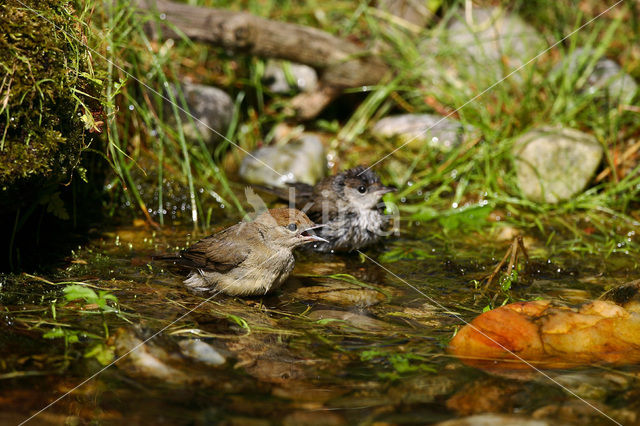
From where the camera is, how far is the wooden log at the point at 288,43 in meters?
7.50

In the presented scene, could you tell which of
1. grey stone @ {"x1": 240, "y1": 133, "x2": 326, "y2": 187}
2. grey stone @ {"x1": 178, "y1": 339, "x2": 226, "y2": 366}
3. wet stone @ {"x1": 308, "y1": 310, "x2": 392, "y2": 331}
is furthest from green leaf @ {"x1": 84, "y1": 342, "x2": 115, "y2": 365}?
grey stone @ {"x1": 240, "y1": 133, "x2": 326, "y2": 187}

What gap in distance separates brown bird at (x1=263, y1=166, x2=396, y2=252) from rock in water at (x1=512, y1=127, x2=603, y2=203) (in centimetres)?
193

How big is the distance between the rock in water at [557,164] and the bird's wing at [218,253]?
12.7 feet

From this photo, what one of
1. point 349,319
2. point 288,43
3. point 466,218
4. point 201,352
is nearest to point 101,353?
point 201,352

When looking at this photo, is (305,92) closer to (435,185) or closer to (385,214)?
(435,185)

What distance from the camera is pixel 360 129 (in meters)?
8.78

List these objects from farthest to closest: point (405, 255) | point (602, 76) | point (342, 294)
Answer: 1. point (602, 76)
2. point (405, 255)
3. point (342, 294)

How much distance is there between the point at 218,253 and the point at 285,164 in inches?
124

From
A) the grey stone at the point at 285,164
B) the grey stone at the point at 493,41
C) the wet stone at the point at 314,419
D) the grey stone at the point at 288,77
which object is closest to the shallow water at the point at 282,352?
the wet stone at the point at 314,419

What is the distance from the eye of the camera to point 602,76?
8719 millimetres

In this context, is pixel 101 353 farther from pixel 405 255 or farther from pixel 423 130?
pixel 423 130

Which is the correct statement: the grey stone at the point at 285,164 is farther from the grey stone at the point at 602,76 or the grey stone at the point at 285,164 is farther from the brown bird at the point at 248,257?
the grey stone at the point at 602,76

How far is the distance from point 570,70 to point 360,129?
2900 millimetres

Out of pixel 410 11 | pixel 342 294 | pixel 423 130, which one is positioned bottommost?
pixel 342 294
